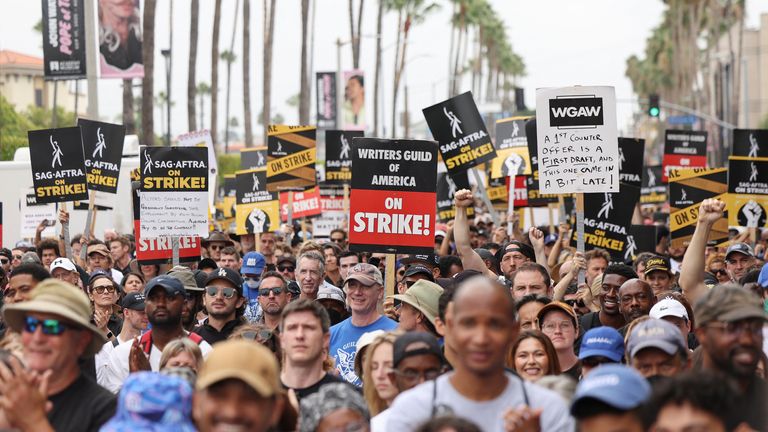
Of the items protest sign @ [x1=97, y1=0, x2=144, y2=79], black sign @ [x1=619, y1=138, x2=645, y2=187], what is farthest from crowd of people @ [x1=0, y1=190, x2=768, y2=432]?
protest sign @ [x1=97, y1=0, x2=144, y2=79]

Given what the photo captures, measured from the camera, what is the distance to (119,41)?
27.7m

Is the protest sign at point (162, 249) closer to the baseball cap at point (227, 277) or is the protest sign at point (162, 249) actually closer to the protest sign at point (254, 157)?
the baseball cap at point (227, 277)

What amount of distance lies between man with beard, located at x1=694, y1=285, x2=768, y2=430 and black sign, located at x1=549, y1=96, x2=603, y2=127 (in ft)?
19.6

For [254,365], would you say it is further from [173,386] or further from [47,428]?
[47,428]

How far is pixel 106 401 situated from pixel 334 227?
1585cm

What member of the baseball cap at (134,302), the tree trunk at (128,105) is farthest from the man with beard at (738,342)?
the tree trunk at (128,105)

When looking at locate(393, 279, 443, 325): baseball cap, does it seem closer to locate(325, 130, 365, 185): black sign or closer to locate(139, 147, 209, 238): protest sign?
locate(139, 147, 209, 238): protest sign

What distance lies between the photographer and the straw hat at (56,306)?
560cm

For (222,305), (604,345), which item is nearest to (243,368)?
(604,345)

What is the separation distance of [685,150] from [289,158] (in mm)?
6389

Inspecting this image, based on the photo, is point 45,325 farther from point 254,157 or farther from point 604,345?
point 254,157

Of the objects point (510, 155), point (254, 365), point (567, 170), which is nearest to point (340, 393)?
point (254, 365)

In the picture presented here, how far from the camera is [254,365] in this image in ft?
15.6

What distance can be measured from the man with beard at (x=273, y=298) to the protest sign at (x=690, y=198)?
6.92m
